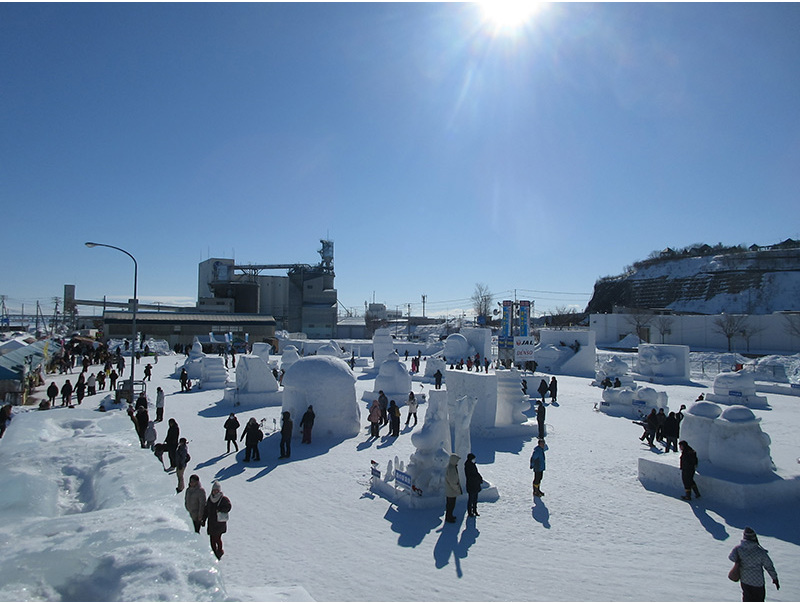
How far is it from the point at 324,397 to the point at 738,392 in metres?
16.2

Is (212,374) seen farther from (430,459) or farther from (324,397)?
(430,459)

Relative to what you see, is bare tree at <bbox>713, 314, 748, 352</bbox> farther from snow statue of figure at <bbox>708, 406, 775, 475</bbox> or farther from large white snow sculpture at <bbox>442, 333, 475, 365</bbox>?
snow statue of figure at <bbox>708, 406, 775, 475</bbox>

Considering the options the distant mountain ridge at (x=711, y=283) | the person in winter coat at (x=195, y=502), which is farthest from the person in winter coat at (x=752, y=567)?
the distant mountain ridge at (x=711, y=283)

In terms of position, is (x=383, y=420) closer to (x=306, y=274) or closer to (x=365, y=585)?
(x=365, y=585)

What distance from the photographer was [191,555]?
3305 millimetres

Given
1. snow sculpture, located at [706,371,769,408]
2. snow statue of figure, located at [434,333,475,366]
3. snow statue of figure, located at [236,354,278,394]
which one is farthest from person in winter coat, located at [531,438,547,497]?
snow statue of figure, located at [434,333,475,366]

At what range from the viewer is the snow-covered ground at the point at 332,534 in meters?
3.28

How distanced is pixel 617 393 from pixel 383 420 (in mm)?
8999

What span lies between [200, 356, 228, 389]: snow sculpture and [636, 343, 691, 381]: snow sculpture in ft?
74.2

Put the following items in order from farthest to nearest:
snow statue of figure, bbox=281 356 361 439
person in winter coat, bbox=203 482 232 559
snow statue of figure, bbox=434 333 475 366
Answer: snow statue of figure, bbox=434 333 475 366 → snow statue of figure, bbox=281 356 361 439 → person in winter coat, bbox=203 482 232 559

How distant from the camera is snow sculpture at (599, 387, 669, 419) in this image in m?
16.7

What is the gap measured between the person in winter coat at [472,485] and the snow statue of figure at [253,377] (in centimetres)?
1198

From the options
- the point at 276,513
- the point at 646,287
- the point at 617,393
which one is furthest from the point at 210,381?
the point at 646,287

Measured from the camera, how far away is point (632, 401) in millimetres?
17031
